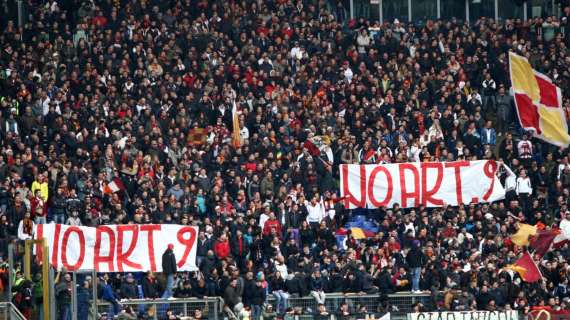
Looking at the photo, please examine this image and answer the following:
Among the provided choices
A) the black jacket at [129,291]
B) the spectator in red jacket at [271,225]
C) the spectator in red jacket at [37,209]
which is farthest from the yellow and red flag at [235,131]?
the black jacket at [129,291]

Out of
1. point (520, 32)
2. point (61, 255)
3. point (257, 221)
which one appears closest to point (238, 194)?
point (257, 221)

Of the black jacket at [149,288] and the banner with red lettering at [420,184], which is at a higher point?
the banner with red lettering at [420,184]

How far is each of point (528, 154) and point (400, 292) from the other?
7801 millimetres

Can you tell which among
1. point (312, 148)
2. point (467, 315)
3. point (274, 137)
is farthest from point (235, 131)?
point (467, 315)

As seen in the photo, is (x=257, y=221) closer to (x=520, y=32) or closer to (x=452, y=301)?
(x=452, y=301)

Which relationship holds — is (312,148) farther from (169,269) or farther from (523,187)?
(169,269)

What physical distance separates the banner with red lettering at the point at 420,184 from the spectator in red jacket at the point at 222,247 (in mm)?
4863

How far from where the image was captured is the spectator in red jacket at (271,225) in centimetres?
3988

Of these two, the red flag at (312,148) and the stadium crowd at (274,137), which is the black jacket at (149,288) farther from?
the red flag at (312,148)

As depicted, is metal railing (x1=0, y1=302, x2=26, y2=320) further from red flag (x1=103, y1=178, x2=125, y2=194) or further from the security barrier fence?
red flag (x1=103, y1=178, x2=125, y2=194)

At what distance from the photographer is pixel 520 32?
4953 cm

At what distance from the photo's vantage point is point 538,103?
46656 millimetres

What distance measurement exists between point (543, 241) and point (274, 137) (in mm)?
7223

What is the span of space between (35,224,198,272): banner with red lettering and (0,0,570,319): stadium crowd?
378 mm
